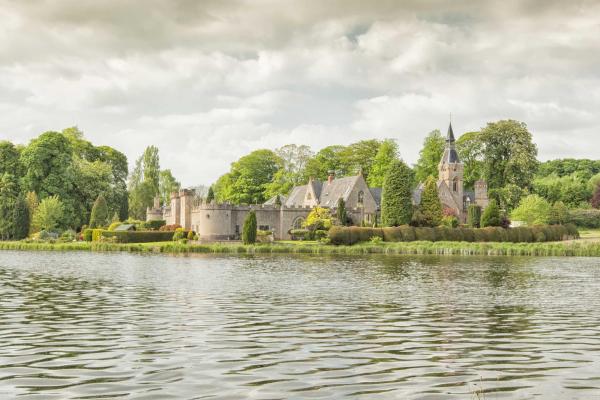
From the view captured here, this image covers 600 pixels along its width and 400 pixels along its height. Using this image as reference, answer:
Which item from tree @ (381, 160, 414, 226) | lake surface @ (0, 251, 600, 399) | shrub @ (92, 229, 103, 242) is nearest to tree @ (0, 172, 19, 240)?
shrub @ (92, 229, 103, 242)

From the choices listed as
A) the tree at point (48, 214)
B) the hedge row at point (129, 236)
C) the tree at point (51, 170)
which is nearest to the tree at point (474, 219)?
the hedge row at point (129, 236)

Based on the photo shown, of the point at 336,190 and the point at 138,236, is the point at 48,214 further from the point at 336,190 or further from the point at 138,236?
the point at 336,190

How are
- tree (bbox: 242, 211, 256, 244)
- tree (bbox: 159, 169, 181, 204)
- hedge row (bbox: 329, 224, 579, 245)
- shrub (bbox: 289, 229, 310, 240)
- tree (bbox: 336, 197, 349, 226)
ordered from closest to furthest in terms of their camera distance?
hedge row (bbox: 329, 224, 579, 245) < tree (bbox: 242, 211, 256, 244) < shrub (bbox: 289, 229, 310, 240) < tree (bbox: 336, 197, 349, 226) < tree (bbox: 159, 169, 181, 204)

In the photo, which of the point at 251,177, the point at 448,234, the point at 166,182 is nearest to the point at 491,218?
the point at 448,234

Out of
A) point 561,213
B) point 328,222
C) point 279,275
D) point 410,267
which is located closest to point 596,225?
point 561,213

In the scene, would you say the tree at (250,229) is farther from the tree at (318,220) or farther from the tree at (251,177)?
the tree at (251,177)

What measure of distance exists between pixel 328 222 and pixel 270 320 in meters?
49.3

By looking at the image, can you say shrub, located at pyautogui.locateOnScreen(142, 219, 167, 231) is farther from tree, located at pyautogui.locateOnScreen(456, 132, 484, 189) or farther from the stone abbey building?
tree, located at pyautogui.locateOnScreen(456, 132, 484, 189)

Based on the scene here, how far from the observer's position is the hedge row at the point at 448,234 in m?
56.8

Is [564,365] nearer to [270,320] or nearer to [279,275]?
[270,320]

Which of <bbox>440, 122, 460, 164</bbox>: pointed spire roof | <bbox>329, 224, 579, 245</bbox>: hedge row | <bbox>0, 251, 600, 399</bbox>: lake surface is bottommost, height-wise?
<bbox>0, 251, 600, 399</bbox>: lake surface

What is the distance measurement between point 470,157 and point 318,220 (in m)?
35.6

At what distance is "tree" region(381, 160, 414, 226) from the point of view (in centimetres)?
6303

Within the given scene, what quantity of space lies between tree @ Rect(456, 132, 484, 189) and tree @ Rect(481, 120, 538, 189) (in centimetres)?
244
